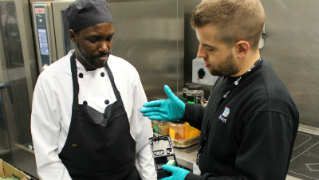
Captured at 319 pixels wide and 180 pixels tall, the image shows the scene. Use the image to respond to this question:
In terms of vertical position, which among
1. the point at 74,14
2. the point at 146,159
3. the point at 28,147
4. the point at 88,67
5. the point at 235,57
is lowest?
the point at 28,147

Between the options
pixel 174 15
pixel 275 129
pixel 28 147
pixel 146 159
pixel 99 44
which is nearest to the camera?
pixel 275 129

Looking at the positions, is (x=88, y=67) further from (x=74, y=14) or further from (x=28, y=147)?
(x=28, y=147)

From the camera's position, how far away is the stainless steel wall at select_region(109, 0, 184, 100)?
1905mm

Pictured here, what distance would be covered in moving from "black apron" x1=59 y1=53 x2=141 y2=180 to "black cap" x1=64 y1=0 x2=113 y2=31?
0.21 m

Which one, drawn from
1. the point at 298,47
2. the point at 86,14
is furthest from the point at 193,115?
the point at 298,47

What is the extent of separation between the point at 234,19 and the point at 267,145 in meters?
0.44

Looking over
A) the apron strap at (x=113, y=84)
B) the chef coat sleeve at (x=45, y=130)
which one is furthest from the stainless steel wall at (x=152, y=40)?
the chef coat sleeve at (x=45, y=130)

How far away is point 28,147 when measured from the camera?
2.63 metres

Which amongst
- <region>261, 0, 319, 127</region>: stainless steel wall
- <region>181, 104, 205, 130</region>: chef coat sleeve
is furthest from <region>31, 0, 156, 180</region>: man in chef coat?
<region>261, 0, 319, 127</region>: stainless steel wall

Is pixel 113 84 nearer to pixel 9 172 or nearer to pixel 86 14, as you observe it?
pixel 86 14

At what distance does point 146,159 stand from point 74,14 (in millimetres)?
904

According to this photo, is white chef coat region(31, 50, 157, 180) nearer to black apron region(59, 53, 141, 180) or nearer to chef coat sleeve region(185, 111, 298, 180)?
black apron region(59, 53, 141, 180)

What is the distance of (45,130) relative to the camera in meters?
1.25

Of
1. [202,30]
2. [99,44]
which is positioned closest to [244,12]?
[202,30]
